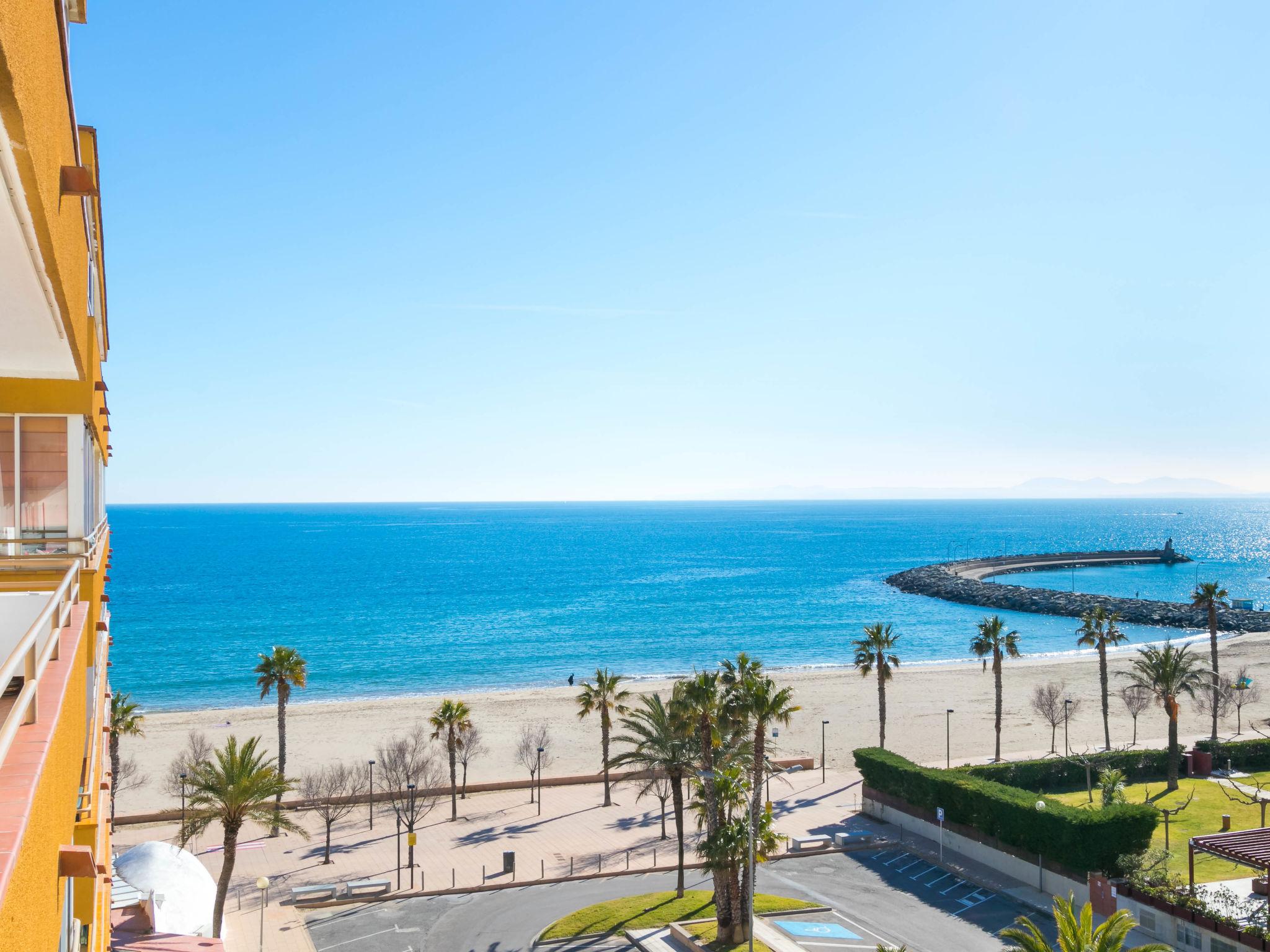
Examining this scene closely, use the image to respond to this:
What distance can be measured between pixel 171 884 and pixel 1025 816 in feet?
92.1

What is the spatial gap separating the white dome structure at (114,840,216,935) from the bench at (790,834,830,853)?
2056 centimetres

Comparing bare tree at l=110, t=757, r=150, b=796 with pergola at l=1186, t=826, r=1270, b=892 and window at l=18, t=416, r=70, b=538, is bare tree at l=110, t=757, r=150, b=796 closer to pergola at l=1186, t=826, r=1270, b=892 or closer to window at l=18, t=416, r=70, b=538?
window at l=18, t=416, r=70, b=538

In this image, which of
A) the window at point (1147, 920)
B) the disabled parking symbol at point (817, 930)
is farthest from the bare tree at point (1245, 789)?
the disabled parking symbol at point (817, 930)

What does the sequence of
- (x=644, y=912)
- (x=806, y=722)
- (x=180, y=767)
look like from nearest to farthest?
(x=644, y=912) → (x=180, y=767) → (x=806, y=722)

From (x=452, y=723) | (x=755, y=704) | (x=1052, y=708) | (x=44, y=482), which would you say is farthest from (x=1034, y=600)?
(x=44, y=482)

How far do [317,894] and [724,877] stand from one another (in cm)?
1488

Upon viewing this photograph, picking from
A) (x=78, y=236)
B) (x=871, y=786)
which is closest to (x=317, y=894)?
(x=871, y=786)

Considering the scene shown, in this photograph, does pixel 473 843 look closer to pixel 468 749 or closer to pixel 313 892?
pixel 313 892

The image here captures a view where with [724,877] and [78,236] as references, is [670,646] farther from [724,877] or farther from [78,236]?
[78,236]

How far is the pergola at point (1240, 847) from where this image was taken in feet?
79.7

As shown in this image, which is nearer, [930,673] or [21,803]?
[21,803]

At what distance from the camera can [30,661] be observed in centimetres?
408

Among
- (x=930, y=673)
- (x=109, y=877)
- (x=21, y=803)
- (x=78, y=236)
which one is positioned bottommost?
(x=930, y=673)

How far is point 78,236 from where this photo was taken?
20.3 feet
